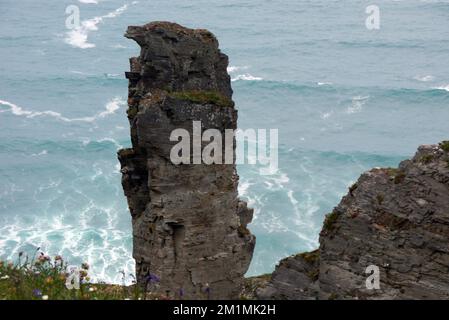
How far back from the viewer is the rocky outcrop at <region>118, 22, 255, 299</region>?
34531 mm

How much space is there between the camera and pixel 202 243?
36281mm

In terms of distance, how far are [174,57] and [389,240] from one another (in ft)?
56.2

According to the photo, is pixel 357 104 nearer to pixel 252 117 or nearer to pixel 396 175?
pixel 252 117

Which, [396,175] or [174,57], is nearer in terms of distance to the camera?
[396,175]

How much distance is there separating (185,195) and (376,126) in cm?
9744

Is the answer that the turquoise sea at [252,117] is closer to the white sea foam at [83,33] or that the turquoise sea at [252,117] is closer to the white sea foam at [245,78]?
the white sea foam at [245,78]

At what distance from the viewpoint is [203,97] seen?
34719 millimetres

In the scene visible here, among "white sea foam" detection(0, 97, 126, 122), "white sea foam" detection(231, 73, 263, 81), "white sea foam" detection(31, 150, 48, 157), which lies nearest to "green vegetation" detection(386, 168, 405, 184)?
"white sea foam" detection(31, 150, 48, 157)

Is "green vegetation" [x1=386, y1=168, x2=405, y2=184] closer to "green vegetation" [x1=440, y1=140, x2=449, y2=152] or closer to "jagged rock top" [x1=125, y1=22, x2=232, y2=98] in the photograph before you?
"green vegetation" [x1=440, y1=140, x2=449, y2=152]

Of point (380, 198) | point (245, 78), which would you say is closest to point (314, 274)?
point (380, 198)

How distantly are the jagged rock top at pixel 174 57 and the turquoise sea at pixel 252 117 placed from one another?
39.3 metres

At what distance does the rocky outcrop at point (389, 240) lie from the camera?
2238 centimetres
